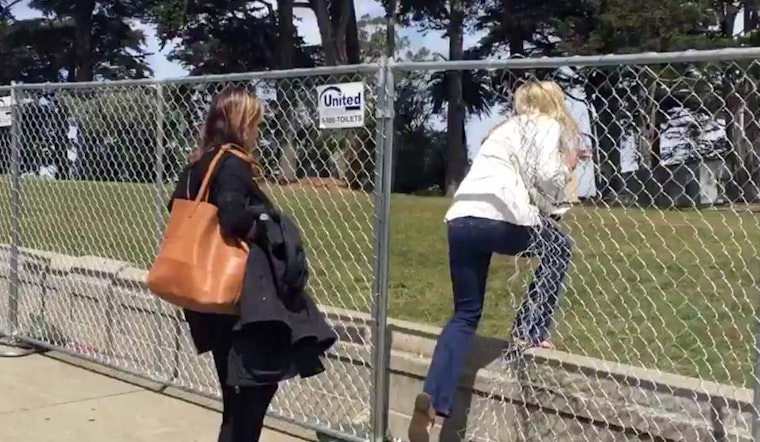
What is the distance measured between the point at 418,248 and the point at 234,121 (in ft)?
22.3

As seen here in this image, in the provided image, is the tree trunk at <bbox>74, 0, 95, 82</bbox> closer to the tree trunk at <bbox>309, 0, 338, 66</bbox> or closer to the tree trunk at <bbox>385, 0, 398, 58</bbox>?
the tree trunk at <bbox>309, 0, 338, 66</bbox>

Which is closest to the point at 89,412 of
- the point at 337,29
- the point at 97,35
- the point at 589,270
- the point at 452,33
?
the point at 589,270

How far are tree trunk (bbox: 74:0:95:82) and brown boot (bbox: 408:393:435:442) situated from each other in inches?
1557

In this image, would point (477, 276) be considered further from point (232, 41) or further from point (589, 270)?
point (232, 41)

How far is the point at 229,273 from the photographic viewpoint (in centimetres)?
363

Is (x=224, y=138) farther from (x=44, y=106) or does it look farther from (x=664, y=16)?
(x=664, y=16)

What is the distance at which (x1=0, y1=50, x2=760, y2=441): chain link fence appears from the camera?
4227 millimetres

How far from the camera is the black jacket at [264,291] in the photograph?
3.61 meters

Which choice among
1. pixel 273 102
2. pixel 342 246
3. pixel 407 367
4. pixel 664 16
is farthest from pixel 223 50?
pixel 407 367

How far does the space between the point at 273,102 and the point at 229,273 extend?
3715 millimetres

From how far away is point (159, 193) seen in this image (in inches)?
225

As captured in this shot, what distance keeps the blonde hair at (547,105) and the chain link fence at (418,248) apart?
0.37 ft

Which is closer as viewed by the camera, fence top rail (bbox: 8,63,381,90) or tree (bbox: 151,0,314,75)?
fence top rail (bbox: 8,63,381,90)

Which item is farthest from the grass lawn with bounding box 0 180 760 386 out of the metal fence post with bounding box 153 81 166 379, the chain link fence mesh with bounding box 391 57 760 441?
the metal fence post with bounding box 153 81 166 379
